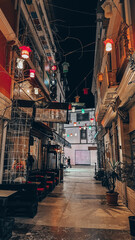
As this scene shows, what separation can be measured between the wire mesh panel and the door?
2862 centimetres

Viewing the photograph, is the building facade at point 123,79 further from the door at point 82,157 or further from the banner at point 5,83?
the door at point 82,157

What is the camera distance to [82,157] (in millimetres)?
36500

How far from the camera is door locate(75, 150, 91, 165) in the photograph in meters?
36.2

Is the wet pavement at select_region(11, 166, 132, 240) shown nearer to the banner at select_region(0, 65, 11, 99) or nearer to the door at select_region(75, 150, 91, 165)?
the banner at select_region(0, 65, 11, 99)

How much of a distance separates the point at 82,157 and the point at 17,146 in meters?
29.3

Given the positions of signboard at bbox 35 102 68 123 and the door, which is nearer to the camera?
signboard at bbox 35 102 68 123

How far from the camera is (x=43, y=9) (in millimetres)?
14250

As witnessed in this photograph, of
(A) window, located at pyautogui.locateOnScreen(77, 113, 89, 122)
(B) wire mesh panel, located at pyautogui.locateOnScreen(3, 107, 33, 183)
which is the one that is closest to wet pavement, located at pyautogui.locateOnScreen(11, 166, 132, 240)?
(B) wire mesh panel, located at pyautogui.locateOnScreen(3, 107, 33, 183)

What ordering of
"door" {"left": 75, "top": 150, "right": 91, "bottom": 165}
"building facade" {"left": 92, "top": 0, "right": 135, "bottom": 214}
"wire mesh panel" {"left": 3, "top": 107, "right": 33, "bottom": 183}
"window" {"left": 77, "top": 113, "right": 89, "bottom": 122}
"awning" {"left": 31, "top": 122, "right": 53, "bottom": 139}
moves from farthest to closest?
"window" {"left": 77, "top": 113, "right": 89, "bottom": 122}, "door" {"left": 75, "top": 150, "right": 91, "bottom": 165}, "awning" {"left": 31, "top": 122, "right": 53, "bottom": 139}, "wire mesh panel" {"left": 3, "top": 107, "right": 33, "bottom": 183}, "building facade" {"left": 92, "top": 0, "right": 135, "bottom": 214}

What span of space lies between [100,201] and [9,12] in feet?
36.2

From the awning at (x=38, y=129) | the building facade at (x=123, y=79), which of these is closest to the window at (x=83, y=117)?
the awning at (x=38, y=129)

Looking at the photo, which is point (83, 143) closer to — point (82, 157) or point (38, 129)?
point (82, 157)

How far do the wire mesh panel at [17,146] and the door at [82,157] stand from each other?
28.6 m

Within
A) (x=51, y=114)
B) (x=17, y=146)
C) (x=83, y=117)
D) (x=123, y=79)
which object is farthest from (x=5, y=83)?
(x=83, y=117)
